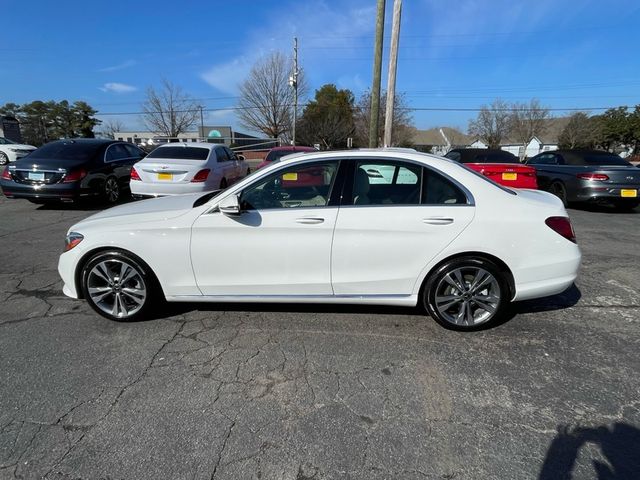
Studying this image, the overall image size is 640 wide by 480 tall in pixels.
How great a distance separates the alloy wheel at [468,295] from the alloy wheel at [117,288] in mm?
2699

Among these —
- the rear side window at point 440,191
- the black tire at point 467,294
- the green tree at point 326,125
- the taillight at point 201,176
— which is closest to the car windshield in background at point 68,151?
the taillight at point 201,176

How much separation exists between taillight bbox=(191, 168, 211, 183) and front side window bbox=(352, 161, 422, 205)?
5.66 m

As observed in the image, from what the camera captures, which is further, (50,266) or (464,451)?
(50,266)

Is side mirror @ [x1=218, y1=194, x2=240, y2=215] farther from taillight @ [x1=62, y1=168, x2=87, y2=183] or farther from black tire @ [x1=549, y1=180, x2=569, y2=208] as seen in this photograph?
→ black tire @ [x1=549, y1=180, x2=569, y2=208]

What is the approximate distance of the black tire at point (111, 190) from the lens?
923cm

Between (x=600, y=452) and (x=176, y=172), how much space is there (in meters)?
7.90

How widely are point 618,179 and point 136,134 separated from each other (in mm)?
66590

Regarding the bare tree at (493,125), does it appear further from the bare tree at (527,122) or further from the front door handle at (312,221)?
the front door handle at (312,221)

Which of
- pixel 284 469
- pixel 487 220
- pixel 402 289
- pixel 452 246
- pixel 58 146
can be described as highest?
pixel 58 146

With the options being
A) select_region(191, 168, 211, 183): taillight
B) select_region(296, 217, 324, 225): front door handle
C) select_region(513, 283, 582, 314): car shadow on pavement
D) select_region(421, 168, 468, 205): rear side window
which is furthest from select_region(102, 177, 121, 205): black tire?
select_region(513, 283, 582, 314): car shadow on pavement

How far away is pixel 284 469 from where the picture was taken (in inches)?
79.2

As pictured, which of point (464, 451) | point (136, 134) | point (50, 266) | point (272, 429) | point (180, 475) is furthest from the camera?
point (136, 134)

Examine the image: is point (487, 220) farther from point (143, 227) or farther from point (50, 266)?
point (50, 266)

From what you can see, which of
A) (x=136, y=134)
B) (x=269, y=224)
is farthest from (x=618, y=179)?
(x=136, y=134)
